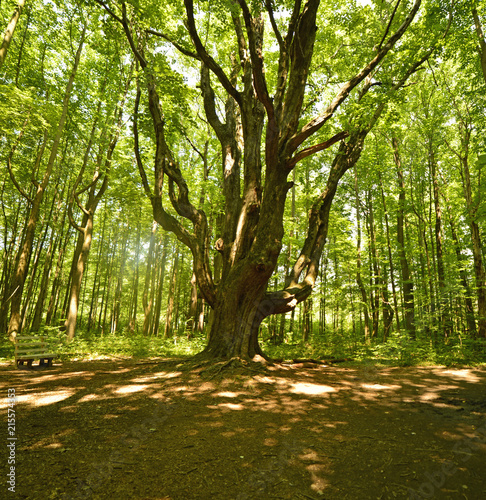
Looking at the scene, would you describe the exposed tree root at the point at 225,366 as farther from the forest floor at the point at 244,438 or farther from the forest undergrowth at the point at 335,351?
the forest undergrowth at the point at 335,351

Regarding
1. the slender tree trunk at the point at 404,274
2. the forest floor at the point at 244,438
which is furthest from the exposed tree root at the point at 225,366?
the slender tree trunk at the point at 404,274

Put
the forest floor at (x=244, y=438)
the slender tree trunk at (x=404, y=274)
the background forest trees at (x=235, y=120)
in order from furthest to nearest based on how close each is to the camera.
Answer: the slender tree trunk at (x=404, y=274)
the background forest trees at (x=235, y=120)
the forest floor at (x=244, y=438)

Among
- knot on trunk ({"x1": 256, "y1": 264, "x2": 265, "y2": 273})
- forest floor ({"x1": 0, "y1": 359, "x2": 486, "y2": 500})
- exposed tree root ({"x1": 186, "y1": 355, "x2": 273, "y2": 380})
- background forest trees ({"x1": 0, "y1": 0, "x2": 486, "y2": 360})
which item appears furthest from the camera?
background forest trees ({"x1": 0, "y1": 0, "x2": 486, "y2": 360})

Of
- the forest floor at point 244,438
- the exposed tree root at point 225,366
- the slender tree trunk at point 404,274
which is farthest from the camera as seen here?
the slender tree trunk at point 404,274

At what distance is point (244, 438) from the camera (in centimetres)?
320

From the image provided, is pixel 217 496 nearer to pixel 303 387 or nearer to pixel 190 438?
pixel 190 438

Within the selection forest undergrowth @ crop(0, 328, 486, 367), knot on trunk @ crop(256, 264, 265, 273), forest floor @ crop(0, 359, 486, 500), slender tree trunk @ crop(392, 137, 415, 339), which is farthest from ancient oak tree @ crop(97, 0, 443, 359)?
slender tree trunk @ crop(392, 137, 415, 339)

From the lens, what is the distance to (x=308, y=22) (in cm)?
676

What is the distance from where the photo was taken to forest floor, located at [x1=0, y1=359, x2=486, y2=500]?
227 centimetres

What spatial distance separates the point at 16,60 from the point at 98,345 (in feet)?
42.2

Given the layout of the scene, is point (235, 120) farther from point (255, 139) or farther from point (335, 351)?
point (335, 351)

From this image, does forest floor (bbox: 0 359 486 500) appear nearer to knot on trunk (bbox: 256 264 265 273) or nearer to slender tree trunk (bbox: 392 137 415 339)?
knot on trunk (bbox: 256 264 265 273)

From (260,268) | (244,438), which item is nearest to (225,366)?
(260,268)

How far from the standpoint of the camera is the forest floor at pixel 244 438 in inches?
89.4
